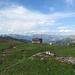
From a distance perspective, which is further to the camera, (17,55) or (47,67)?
(17,55)

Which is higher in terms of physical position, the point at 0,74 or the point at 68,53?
the point at 68,53

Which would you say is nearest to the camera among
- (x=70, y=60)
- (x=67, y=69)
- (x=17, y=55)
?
(x=67, y=69)

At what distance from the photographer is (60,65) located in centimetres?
4522

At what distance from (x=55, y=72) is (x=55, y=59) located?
877cm

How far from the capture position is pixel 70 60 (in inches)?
1916

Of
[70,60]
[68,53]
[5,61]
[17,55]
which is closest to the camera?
[70,60]

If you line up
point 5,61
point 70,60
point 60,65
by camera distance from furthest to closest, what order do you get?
point 5,61, point 70,60, point 60,65

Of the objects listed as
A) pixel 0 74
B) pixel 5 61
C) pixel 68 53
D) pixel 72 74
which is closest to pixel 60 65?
pixel 72 74

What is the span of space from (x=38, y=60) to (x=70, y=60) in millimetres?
8339

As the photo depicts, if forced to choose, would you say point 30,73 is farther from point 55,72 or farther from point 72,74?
point 72,74

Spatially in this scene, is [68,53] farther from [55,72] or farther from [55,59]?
[55,72]

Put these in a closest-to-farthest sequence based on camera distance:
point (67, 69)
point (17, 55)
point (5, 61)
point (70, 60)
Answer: point (67, 69), point (70, 60), point (5, 61), point (17, 55)

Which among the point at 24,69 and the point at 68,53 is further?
the point at 68,53

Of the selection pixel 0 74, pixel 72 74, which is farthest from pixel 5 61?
pixel 72 74
